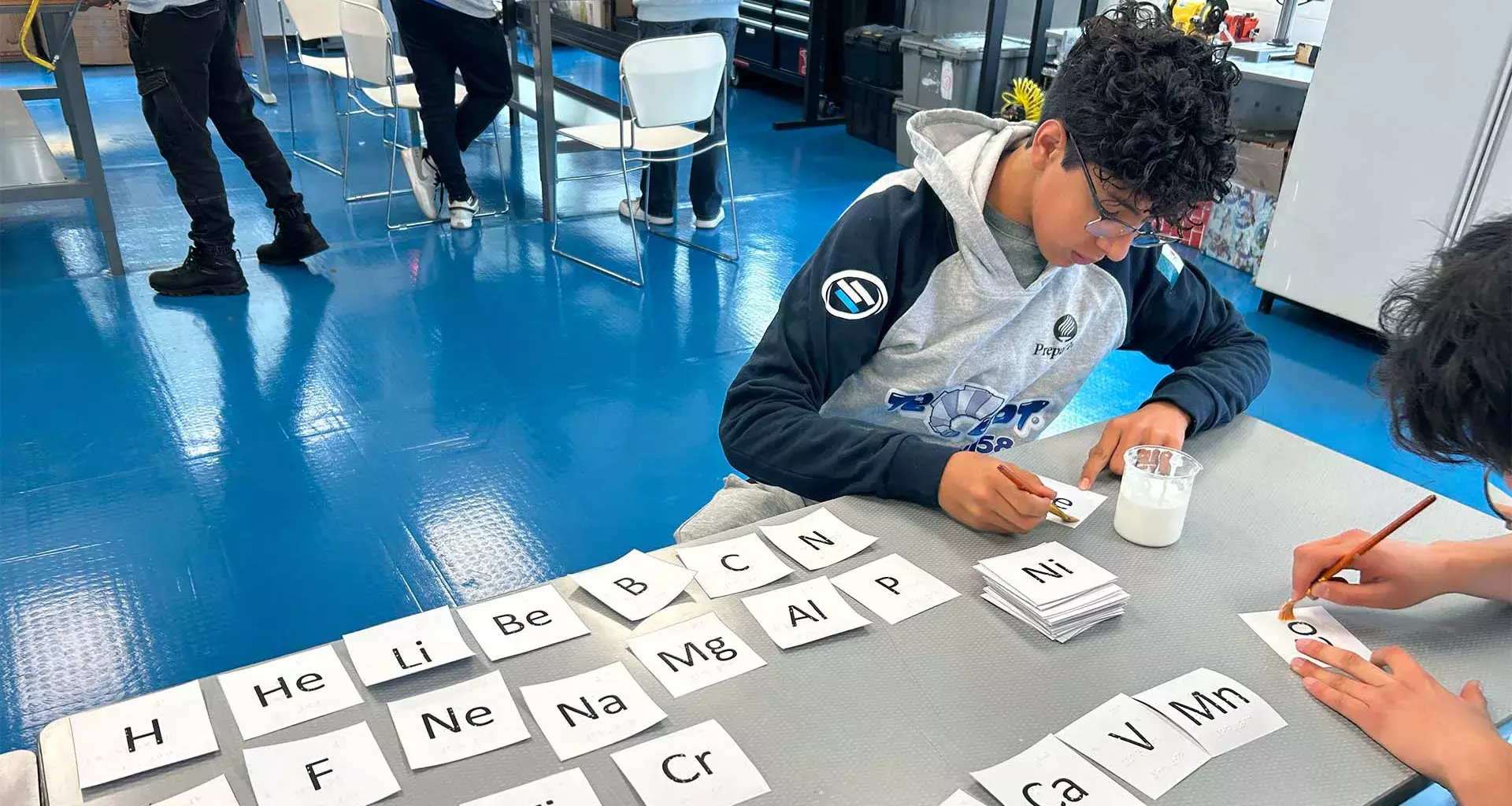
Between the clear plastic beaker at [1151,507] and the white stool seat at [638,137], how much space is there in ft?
8.81

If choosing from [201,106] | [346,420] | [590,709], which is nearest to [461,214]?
[201,106]

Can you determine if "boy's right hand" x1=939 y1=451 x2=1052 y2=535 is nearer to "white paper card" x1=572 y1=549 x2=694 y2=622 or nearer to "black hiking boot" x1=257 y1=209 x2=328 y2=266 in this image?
"white paper card" x1=572 y1=549 x2=694 y2=622

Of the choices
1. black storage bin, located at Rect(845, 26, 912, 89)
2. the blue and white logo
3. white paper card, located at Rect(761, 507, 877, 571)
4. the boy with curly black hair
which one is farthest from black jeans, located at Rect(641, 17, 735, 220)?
white paper card, located at Rect(761, 507, 877, 571)

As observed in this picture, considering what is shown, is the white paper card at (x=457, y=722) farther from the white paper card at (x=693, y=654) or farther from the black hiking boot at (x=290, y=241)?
the black hiking boot at (x=290, y=241)

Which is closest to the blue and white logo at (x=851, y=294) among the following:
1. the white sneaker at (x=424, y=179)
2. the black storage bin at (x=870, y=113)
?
the white sneaker at (x=424, y=179)

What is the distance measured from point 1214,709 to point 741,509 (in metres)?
0.65

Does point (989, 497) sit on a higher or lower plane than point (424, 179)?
higher

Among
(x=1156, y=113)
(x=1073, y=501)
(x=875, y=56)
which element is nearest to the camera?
(x=1156, y=113)

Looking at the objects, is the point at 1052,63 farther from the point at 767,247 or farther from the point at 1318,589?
the point at 1318,589

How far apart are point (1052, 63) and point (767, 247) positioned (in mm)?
1851

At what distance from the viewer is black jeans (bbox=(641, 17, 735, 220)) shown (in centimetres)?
397

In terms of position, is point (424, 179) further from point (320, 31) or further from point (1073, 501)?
point (1073, 501)

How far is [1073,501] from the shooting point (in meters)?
1.19

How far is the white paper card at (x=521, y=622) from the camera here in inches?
36.2
